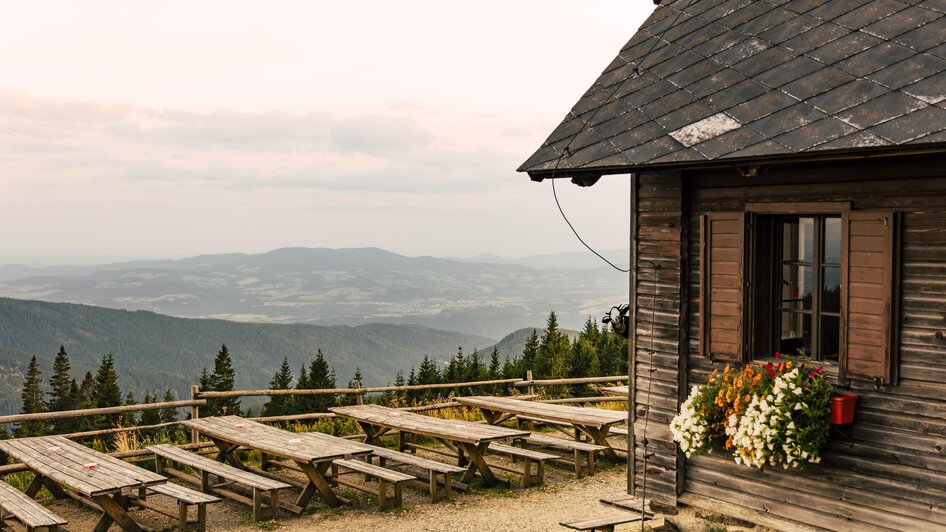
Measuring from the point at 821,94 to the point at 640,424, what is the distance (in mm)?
3545

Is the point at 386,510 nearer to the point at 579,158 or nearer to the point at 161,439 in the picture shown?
the point at 579,158

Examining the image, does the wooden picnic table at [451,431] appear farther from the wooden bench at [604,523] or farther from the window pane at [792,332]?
the window pane at [792,332]

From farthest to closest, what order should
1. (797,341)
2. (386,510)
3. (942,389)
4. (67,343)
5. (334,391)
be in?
(67,343)
(334,391)
(386,510)
(797,341)
(942,389)

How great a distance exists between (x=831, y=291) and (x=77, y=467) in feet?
25.1

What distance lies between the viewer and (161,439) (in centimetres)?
1553

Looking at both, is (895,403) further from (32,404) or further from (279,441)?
(32,404)

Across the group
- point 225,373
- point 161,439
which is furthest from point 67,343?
point 161,439

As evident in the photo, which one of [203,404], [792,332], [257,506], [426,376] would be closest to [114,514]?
[257,506]

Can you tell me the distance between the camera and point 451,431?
10922 millimetres

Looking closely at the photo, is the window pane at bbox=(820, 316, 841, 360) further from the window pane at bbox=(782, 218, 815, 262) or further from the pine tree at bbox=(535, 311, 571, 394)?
the pine tree at bbox=(535, 311, 571, 394)

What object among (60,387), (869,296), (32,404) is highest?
(869,296)

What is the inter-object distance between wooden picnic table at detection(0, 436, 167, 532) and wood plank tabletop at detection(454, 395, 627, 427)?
488 centimetres

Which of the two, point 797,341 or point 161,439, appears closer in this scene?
point 797,341

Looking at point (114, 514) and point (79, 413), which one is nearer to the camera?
point (114, 514)
